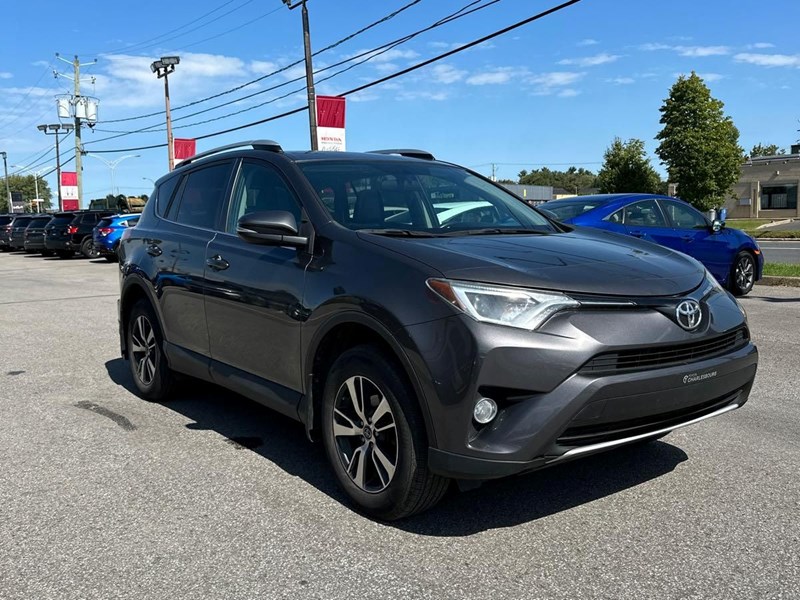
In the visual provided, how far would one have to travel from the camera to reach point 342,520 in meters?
3.48

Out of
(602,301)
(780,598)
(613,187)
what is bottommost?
(780,598)

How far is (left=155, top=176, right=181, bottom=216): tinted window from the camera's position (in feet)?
18.5

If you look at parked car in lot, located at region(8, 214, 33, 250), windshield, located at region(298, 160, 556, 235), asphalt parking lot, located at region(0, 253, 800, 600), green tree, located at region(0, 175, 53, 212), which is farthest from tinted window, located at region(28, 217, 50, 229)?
green tree, located at region(0, 175, 53, 212)

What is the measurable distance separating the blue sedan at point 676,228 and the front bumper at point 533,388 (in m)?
7.31

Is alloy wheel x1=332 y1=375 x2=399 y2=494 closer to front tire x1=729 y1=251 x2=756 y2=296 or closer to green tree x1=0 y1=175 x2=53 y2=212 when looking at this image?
front tire x1=729 y1=251 x2=756 y2=296

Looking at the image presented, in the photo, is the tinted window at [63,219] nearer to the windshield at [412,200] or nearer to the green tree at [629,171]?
the windshield at [412,200]

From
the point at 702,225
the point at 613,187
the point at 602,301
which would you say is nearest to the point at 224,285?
the point at 602,301

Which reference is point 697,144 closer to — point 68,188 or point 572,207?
point 572,207

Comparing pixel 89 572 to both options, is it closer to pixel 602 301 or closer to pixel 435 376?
pixel 435 376

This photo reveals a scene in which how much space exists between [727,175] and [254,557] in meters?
48.0

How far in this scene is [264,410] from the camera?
18.0ft

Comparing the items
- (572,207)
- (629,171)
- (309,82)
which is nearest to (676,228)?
(572,207)

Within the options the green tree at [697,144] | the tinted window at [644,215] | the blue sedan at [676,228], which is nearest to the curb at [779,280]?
the blue sedan at [676,228]

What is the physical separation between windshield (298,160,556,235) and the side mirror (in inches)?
9.5
